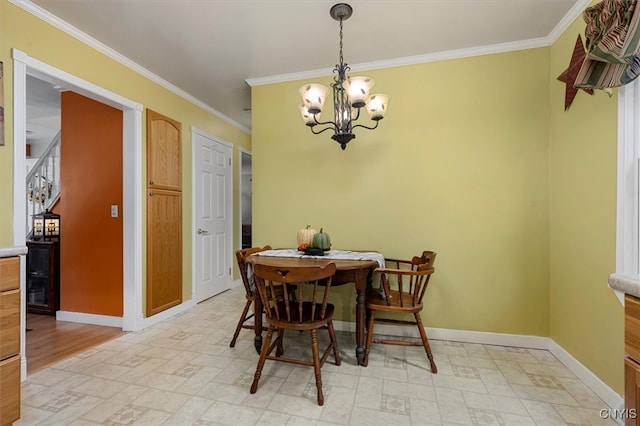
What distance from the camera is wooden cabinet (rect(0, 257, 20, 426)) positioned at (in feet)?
4.32

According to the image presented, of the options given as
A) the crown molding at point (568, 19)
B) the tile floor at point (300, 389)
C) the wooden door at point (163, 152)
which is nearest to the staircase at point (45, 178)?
the wooden door at point (163, 152)

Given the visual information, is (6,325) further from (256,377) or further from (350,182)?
(350,182)

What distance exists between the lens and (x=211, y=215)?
3.86 meters

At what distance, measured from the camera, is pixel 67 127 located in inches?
119

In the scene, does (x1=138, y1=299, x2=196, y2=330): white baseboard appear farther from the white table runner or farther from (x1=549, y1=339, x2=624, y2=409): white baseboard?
(x1=549, y1=339, x2=624, y2=409): white baseboard

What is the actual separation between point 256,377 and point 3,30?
270cm

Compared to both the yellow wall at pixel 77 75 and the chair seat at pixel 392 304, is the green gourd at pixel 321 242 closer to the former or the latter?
the chair seat at pixel 392 304

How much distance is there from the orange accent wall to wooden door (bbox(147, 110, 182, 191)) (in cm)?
28

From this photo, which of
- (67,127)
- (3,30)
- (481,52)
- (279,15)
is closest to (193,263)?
(67,127)

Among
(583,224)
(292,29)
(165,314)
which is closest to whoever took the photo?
(583,224)

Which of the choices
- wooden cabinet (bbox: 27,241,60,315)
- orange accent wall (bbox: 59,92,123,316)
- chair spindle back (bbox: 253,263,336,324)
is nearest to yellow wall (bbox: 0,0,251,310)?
orange accent wall (bbox: 59,92,123,316)

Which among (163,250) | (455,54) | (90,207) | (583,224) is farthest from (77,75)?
(583,224)

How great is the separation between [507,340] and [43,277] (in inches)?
184

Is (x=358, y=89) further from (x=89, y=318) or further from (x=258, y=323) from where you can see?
(x=89, y=318)
